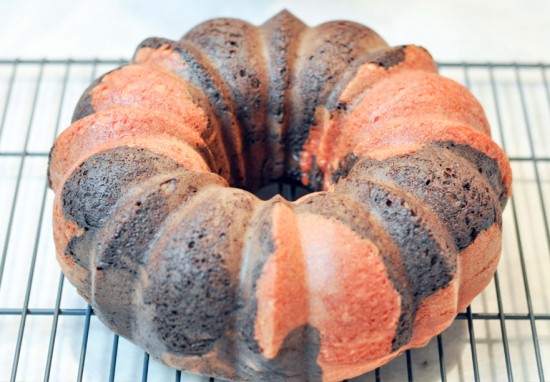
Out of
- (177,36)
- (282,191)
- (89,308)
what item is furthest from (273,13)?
(89,308)

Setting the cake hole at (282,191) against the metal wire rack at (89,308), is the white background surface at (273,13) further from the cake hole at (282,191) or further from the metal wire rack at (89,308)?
the cake hole at (282,191)

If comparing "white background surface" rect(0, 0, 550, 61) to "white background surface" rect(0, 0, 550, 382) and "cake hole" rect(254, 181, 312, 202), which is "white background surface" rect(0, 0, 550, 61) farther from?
"cake hole" rect(254, 181, 312, 202)

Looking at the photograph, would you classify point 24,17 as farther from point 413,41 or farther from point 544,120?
point 544,120

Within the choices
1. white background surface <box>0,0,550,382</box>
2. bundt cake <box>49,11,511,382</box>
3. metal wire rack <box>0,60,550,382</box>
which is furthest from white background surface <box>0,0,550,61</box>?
bundt cake <box>49,11,511,382</box>

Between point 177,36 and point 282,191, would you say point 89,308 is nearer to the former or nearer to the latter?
point 282,191

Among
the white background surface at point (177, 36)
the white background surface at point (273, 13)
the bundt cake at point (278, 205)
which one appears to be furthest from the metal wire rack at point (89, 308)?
the bundt cake at point (278, 205)

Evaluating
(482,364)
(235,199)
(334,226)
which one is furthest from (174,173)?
(482,364)
